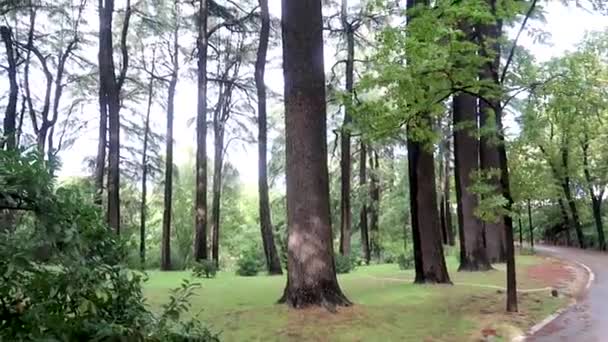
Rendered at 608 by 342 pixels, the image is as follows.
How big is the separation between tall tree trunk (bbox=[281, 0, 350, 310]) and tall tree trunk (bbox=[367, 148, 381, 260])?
1963 centimetres

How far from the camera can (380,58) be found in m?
10.4

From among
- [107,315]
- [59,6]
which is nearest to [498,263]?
[107,315]

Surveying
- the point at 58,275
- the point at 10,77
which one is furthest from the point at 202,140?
the point at 58,275

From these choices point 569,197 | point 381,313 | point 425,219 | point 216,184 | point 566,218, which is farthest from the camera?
point 566,218

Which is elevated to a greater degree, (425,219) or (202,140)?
(202,140)

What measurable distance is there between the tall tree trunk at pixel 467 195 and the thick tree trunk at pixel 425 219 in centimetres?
294

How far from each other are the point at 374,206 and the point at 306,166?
68.7 ft

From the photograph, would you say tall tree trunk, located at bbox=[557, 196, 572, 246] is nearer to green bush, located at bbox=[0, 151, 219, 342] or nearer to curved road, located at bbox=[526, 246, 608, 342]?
curved road, located at bbox=[526, 246, 608, 342]

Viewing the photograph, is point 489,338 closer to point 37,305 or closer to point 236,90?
point 37,305

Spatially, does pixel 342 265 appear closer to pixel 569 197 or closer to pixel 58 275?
pixel 58 275

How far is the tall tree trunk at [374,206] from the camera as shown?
2964 cm

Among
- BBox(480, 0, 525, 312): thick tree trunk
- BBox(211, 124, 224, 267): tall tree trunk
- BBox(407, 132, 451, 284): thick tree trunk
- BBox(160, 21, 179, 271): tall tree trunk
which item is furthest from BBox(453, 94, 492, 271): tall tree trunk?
BBox(160, 21, 179, 271): tall tree trunk

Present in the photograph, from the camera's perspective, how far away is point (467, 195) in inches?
684

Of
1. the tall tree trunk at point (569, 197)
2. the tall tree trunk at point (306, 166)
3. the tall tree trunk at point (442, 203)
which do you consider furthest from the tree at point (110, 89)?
the tall tree trunk at point (569, 197)
